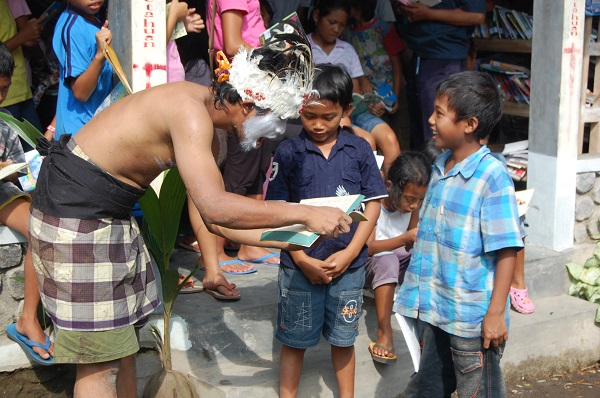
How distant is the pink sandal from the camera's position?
545 centimetres

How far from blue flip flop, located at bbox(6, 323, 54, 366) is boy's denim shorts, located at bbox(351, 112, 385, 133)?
2.96 metres

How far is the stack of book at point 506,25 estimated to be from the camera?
7039 millimetres

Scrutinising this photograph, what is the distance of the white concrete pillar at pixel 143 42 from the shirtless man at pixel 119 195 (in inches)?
38.2

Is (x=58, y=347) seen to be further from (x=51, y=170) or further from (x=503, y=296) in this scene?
(x=503, y=296)

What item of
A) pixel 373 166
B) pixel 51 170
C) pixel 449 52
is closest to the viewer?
pixel 51 170

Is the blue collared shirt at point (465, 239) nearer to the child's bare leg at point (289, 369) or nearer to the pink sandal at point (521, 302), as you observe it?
the child's bare leg at point (289, 369)

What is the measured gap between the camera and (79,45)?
15.1ft

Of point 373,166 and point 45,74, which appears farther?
point 45,74

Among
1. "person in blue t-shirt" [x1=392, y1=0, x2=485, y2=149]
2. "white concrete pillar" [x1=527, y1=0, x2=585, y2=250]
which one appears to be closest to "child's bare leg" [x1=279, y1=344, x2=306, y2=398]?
"white concrete pillar" [x1=527, y1=0, x2=585, y2=250]

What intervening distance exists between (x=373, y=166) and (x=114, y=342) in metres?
1.58

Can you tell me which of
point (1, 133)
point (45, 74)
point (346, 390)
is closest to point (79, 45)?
point (1, 133)

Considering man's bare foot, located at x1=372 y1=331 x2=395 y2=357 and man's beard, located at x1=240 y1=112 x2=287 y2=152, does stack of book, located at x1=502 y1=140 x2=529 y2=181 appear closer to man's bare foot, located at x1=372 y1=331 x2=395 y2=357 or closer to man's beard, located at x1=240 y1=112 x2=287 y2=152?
man's bare foot, located at x1=372 y1=331 x2=395 y2=357

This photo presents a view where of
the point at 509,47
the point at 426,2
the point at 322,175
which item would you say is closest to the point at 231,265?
the point at 322,175

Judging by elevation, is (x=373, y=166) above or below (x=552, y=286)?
above
